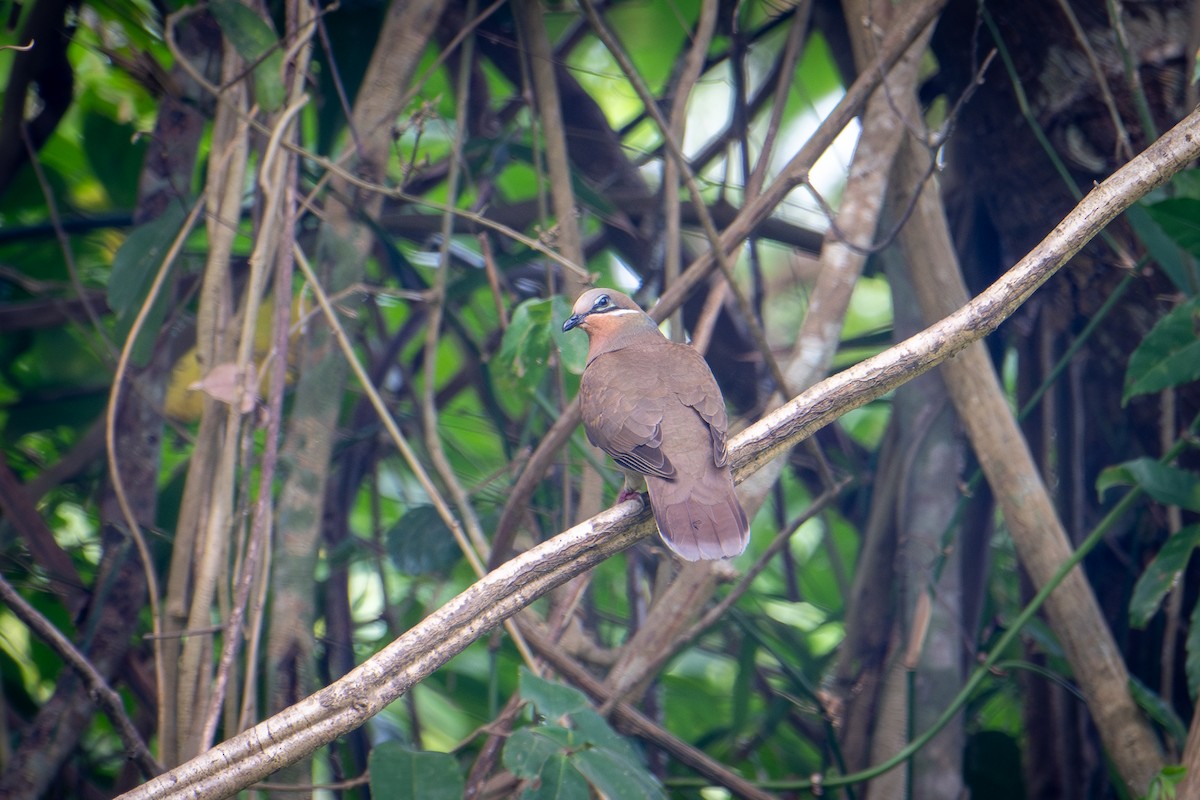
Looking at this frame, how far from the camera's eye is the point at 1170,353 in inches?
115

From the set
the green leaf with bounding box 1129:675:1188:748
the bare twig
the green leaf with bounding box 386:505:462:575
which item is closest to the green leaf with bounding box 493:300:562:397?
the green leaf with bounding box 386:505:462:575

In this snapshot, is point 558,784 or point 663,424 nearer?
point 558,784

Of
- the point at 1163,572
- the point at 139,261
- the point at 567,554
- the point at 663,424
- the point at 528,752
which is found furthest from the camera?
the point at 139,261

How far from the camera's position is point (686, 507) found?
2785 millimetres

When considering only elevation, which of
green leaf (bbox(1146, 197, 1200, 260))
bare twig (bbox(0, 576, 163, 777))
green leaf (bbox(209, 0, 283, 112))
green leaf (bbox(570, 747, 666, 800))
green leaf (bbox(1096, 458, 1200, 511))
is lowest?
bare twig (bbox(0, 576, 163, 777))

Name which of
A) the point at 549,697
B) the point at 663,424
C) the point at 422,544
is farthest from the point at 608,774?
the point at 422,544

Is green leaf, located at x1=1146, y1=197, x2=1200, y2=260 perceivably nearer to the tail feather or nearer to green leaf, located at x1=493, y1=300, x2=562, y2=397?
the tail feather

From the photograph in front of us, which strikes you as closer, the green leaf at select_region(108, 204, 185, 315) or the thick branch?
the thick branch

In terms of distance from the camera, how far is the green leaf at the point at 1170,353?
289cm

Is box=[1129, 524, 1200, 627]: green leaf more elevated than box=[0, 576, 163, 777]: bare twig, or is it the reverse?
box=[1129, 524, 1200, 627]: green leaf

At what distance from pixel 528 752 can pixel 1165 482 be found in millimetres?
2054

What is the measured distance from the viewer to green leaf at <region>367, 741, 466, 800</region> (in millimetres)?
2479

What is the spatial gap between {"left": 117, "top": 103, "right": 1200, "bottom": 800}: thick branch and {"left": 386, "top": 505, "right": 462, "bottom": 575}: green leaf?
1582 mm

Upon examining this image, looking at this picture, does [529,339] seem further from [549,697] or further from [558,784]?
[558,784]
